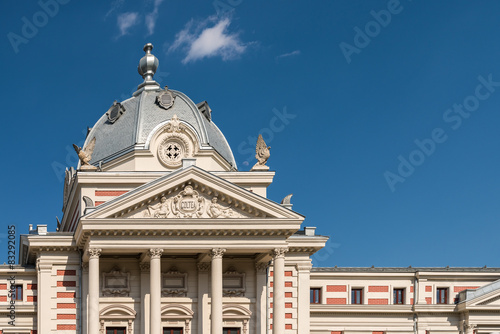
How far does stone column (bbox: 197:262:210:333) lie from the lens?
6009 centimetres

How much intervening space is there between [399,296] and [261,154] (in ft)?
46.8

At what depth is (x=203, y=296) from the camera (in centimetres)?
6072

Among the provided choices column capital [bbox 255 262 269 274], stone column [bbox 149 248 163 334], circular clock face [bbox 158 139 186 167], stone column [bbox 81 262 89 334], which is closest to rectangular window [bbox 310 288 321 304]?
column capital [bbox 255 262 269 274]

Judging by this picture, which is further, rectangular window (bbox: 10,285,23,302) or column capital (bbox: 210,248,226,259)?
rectangular window (bbox: 10,285,23,302)

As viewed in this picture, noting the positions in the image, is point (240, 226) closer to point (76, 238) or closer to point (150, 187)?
point (150, 187)

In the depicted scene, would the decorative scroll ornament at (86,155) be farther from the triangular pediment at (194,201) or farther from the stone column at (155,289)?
the stone column at (155,289)

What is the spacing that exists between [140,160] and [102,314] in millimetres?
11018

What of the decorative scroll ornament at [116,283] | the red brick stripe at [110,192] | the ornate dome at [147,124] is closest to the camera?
the decorative scroll ornament at [116,283]

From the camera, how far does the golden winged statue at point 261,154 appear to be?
63562 mm

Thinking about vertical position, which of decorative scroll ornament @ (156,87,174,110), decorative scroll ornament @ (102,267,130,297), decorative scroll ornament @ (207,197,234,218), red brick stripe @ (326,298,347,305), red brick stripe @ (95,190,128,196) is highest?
decorative scroll ornament @ (156,87,174,110)

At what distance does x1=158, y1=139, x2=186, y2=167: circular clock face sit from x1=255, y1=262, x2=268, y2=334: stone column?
925 cm

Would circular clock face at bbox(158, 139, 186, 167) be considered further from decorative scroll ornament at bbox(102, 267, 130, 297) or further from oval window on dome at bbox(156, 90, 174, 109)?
decorative scroll ornament at bbox(102, 267, 130, 297)

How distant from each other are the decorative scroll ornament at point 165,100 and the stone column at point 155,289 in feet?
44.3

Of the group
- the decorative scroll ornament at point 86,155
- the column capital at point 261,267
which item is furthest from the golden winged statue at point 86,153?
the column capital at point 261,267
